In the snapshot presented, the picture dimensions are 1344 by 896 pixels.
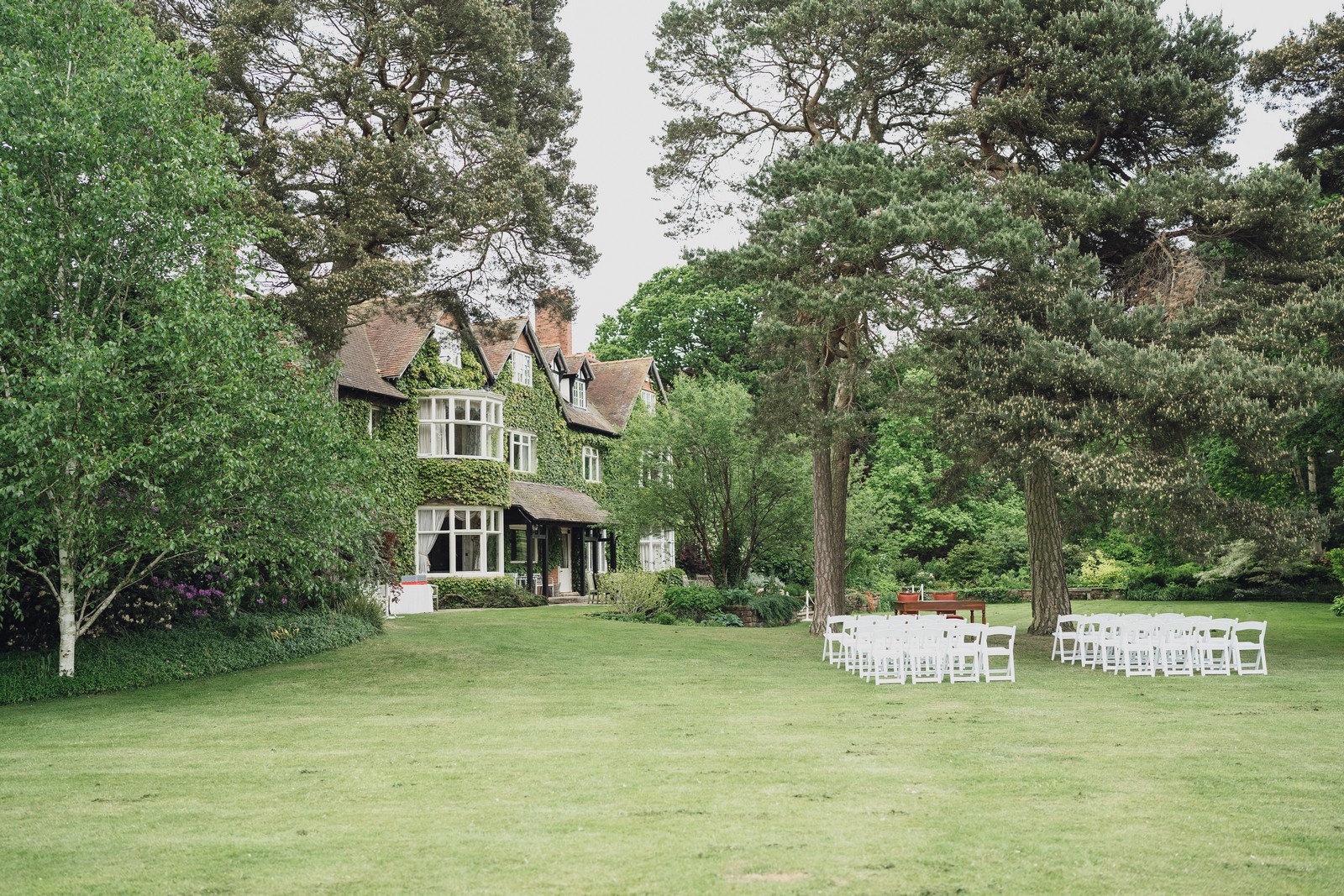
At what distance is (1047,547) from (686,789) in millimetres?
15164

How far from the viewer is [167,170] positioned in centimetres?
1462

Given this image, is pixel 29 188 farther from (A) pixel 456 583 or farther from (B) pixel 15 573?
(A) pixel 456 583

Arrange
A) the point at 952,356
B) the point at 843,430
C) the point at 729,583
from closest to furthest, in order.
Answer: the point at 952,356 → the point at 843,430 → the point at 729,583

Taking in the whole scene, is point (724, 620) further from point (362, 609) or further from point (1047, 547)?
point (362, 609)

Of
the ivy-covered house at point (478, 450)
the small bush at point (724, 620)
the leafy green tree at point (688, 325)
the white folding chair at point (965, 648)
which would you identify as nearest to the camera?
the white folding chair at point (965, 648)

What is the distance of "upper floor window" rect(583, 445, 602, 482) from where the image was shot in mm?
42516

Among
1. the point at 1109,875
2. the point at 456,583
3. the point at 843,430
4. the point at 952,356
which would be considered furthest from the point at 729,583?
the point at 1109,875

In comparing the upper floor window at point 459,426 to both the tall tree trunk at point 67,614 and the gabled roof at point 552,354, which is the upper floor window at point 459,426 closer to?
the gabled roof at point 552,354

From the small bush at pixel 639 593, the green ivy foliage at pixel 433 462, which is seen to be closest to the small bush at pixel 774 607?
the small bush at pixel 639 593

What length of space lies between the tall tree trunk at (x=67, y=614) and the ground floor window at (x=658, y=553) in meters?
30.3

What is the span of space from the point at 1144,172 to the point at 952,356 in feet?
17.8

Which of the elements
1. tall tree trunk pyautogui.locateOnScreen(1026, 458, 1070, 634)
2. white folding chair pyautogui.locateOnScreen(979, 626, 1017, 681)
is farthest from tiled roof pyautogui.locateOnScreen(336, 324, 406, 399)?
white folding chair pyautogui.locateOnScreen(979, 626, 1017, 681)

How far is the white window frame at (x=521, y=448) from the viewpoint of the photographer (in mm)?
37469

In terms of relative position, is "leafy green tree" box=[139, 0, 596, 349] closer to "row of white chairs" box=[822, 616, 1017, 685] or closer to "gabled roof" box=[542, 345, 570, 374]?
"row of white chairs" box=[822, 616, 1017, 685]
